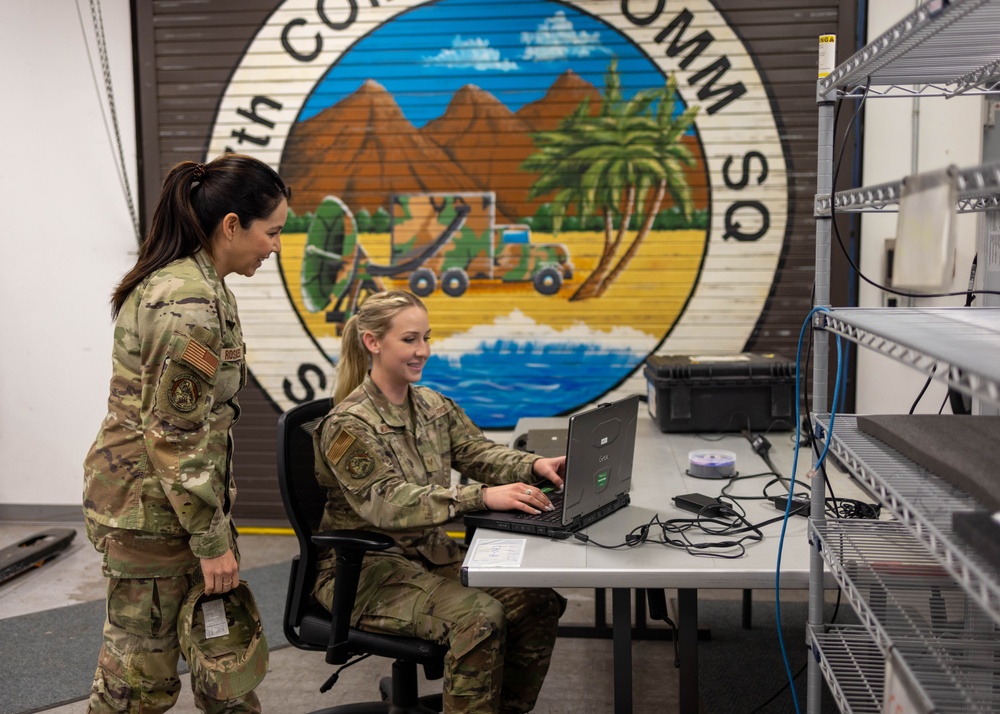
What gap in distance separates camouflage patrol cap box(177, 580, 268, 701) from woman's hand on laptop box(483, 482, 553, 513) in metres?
0.61

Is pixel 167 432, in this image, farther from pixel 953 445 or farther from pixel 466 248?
pixel 466 248

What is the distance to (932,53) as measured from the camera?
1.64 metres

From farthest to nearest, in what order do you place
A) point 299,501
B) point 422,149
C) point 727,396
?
point 422,149 < point 727,396 < point 299,501

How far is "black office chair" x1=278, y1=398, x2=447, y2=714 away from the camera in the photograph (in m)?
2.14

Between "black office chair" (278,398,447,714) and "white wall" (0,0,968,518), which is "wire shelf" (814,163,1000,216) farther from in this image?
"white wall" (0,0,968,518)

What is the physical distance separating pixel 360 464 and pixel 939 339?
1.34 meters

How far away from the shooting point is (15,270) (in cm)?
447

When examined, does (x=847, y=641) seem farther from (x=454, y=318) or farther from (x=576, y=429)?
(x=454, y=318)

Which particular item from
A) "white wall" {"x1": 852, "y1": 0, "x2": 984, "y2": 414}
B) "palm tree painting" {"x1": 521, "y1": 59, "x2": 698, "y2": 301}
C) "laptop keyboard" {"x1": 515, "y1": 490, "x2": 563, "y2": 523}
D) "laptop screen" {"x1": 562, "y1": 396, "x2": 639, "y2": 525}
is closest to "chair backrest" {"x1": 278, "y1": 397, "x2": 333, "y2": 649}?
"laptop keyboard" {"x1": 515, "y1": 490, "x2": 563, "y2": 523}

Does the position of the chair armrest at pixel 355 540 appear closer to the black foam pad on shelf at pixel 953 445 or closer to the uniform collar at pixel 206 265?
the uniform collar at pixel 206 265

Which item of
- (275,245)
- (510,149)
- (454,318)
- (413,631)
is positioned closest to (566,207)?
(510,149)

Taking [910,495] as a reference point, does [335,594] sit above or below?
below

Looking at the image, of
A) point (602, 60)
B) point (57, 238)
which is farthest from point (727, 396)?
point (57, 238)

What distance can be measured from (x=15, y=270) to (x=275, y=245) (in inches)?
115
